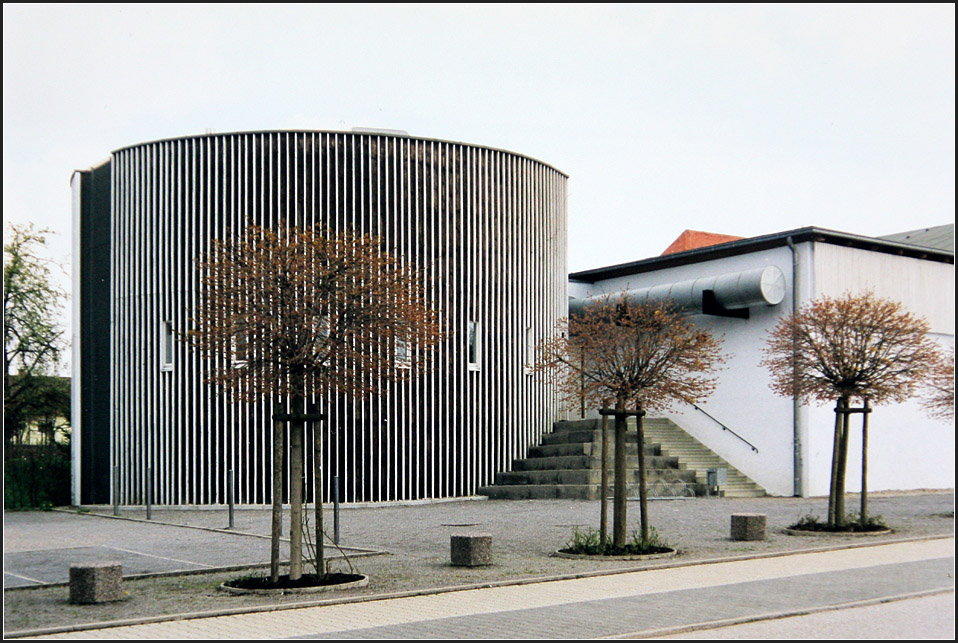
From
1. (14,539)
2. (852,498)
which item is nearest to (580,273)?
(852,498)

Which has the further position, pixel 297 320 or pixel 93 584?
pixel 297 320

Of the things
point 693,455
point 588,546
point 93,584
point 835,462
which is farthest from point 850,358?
point 93,584

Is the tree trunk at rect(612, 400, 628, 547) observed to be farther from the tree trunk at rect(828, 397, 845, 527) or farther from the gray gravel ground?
the tree trunk at rect(828, 397, 845, 527)

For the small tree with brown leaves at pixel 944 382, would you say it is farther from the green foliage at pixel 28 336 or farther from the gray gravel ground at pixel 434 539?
the green foliage at pixel 28 336

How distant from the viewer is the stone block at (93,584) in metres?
11.1

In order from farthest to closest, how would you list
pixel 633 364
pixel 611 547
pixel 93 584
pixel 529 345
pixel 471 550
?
pixel 529 345, pixel 633 364, pixel 611 547, pixel 471 550, pixel 93 584

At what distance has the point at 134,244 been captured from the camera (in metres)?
26.1

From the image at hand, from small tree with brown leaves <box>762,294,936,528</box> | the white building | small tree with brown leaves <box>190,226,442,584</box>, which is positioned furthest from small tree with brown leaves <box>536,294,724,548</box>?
the white building

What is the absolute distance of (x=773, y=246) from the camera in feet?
93.1

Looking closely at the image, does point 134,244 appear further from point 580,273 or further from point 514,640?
point 514,640

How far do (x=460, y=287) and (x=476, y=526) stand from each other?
8.65 meters

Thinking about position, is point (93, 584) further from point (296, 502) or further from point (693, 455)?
point (693, 455)

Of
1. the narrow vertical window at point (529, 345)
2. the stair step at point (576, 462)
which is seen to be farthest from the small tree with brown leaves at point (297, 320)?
the narrow vertical window at point (529, 345)

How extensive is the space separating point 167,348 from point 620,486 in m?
13.7
